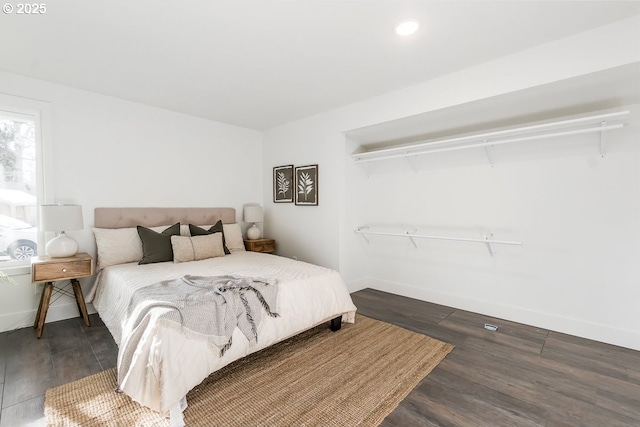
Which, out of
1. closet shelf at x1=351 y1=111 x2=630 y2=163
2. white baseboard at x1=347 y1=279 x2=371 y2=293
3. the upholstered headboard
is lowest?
white baseboard at x1=347 y1=279 x2=371 y2=293

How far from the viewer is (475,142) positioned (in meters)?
3.25

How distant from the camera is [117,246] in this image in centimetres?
317

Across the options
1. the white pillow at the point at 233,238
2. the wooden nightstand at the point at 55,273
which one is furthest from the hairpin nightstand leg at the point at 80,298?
the white pillow at the point at 233,238

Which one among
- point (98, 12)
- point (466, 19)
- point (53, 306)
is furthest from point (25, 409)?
point (466, 19)

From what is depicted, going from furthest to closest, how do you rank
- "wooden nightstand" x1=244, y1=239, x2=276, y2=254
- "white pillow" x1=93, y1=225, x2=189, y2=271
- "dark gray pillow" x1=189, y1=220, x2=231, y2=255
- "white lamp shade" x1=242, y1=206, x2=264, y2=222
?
1. "white lamp shade" x1=242, y1=206, x2=264, y2=222
2. "wooden nightstand" x1=244, y1=239, x2=276, y2=254
3. "dark gray pillow" x1=189, y1=220, x2=231, y2=255
4. "white pillow" x1=93, y1=225, x2=189, y2=271

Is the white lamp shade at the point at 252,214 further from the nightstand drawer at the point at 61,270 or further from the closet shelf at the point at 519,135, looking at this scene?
the nightstand drawer at the point at 61,270

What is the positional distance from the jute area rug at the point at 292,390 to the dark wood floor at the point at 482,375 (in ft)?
0.41

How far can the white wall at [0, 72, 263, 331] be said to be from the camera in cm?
296

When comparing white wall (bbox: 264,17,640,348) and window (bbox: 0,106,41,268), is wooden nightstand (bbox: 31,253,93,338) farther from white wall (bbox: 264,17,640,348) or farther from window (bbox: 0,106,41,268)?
white wall (bbox: 264,17,640,348)

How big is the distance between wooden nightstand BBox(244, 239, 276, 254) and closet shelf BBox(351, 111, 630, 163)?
1795mm

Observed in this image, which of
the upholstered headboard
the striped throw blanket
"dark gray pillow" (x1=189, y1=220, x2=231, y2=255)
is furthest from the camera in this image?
"dark gray pillow" (x1=189, y1=220, x2=231, y2=255)

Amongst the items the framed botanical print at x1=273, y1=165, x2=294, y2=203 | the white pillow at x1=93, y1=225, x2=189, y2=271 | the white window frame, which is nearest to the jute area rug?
the white pillow at x1=93, y1=225, x2=189, y2=271

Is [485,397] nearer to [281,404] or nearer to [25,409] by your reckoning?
[281,404]

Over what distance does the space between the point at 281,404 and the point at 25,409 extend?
4.92ft
